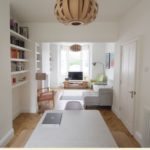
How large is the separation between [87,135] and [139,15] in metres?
2.53

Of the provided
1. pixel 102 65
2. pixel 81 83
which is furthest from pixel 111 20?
pixel 81 83

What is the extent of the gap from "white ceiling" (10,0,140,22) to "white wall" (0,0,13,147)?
63cm

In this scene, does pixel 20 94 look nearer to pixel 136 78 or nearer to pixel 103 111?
pixel 103 111

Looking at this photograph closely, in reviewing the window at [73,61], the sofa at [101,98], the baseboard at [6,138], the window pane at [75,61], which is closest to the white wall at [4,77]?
the baseboard at [6,138]

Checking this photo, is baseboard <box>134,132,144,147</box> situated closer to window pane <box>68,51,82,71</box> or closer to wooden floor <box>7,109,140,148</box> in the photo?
wooden floor <box>7,109,140,148</box>

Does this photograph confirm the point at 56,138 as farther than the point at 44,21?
No

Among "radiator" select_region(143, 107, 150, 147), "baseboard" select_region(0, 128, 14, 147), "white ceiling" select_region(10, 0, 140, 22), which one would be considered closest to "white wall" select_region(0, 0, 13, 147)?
"baseboard" select_region(0, 128, 14, 147)

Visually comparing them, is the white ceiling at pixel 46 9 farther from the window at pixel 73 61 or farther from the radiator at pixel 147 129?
the window at pixel 73 61

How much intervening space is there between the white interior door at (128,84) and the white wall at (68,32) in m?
0.78

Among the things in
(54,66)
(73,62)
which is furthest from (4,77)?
(73,62)

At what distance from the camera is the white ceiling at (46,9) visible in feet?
10.0

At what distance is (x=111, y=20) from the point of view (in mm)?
4223

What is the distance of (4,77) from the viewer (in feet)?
8.61

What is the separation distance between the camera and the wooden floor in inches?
107
